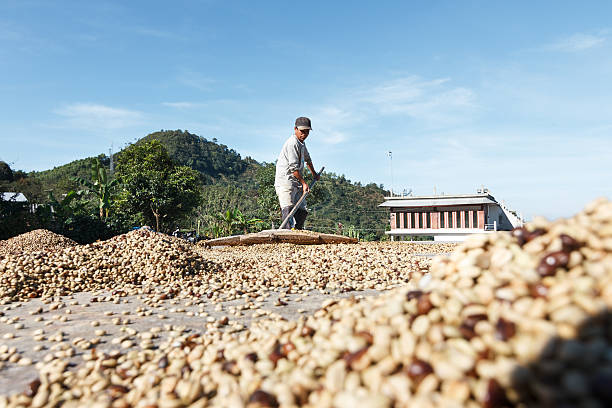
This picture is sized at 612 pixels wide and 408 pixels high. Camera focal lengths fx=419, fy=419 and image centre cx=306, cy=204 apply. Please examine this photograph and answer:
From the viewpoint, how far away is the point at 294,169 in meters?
8.36

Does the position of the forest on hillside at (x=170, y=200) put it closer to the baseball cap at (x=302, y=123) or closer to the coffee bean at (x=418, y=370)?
the baseball cap at (x=302, y=123)

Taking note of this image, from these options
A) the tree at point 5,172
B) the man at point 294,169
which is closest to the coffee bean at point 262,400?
the man at point 294,169

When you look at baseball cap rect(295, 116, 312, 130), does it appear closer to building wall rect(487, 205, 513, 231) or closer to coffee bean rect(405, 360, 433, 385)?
coffee bean rect(405, 360, 433, 385)

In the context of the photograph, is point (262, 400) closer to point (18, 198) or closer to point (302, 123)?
point (302, 123)

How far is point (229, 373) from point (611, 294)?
1372 millimetres

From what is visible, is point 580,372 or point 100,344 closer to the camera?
point 580,372

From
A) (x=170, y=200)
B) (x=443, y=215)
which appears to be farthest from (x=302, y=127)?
(x=170, y=200)

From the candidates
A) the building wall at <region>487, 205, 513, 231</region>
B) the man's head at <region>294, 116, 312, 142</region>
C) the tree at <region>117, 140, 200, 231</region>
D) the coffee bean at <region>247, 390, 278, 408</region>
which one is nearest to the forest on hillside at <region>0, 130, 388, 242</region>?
the tree at <region>117, 140, 200, 231</region>

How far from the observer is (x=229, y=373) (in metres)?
1.70

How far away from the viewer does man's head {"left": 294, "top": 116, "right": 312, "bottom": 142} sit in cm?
829

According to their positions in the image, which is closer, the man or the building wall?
the man

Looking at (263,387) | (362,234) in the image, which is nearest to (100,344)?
(263,387)

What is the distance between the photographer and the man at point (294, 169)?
8344 mm

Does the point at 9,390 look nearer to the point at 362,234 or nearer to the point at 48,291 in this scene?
the point at 48,291
